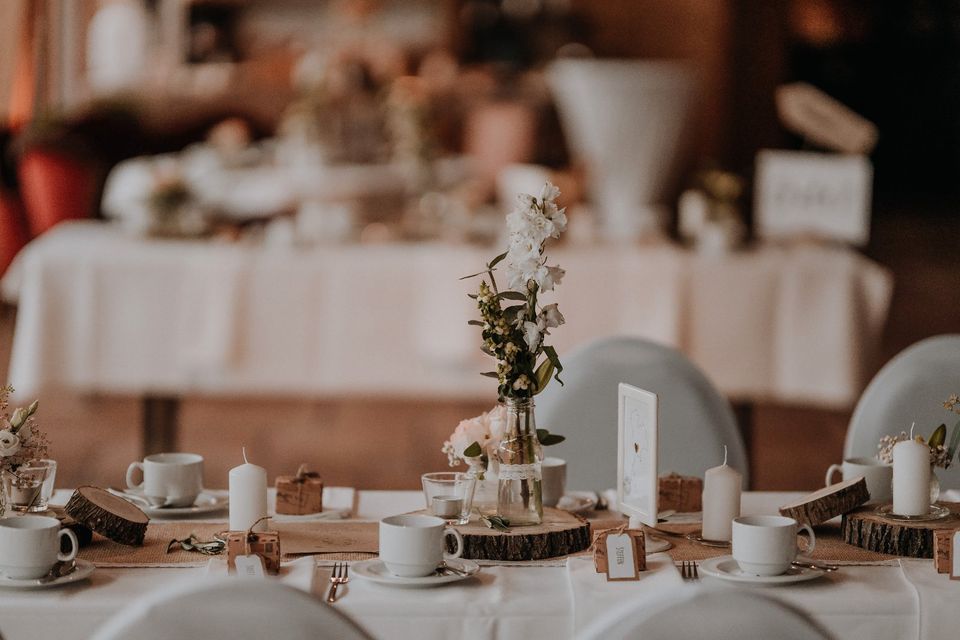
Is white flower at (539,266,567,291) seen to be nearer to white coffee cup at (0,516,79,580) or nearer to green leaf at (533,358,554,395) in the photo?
green leaf at (533,358,554,395)

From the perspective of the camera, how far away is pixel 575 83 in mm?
4734

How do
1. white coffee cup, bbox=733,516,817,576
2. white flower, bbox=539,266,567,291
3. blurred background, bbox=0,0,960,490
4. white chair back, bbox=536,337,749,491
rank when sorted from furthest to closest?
blurred background, bbox=0,0,960,490, white chair back, bbox=536,337,749,491, white flower, bbox=539,266,567,291, white coffee cup, bbox=733,516,817,576

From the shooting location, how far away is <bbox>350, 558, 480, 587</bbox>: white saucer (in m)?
1.52

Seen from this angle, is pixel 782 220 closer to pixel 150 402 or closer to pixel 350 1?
pixel 150 402

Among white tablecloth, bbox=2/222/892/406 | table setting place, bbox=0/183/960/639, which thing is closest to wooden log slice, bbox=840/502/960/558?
table setting place, bbox=0/183/960/639

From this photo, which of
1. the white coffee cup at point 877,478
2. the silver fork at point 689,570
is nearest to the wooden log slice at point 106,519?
the silver fork at point 689,570

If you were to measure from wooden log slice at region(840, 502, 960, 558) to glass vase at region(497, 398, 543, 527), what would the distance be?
0.42 metres

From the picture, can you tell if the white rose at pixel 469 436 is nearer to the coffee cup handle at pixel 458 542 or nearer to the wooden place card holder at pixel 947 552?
the coffee cup handle at pixel 458 542

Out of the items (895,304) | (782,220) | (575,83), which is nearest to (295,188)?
(575,83)

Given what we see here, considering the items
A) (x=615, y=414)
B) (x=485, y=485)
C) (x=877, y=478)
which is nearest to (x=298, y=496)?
(x=485, y=485)

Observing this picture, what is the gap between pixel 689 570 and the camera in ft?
5.34

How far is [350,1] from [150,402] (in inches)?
190

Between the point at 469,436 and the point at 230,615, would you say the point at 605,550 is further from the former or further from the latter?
the point at 230,615

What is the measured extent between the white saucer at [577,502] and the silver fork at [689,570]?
265 mm
